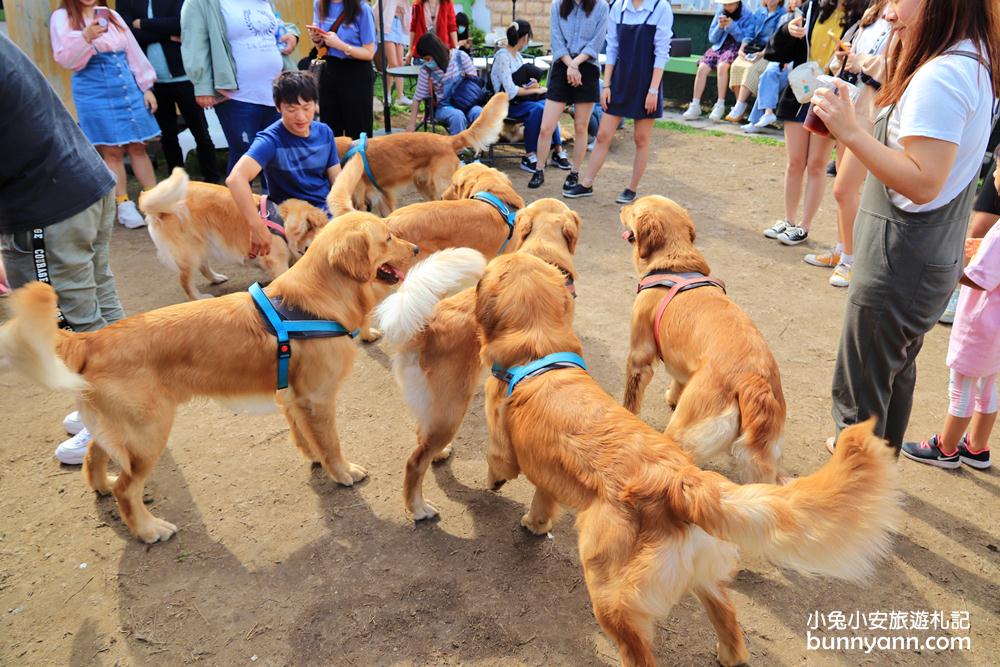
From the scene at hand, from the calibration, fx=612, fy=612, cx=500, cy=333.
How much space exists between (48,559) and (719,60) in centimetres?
1350

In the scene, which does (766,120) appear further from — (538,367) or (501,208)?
(538,367)

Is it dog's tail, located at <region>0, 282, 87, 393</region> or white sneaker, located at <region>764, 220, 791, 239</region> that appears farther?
white sneaker, located at <region>764, 220, 791, 239</region>

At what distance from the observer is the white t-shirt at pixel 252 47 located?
5306 mm

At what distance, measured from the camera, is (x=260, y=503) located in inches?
131

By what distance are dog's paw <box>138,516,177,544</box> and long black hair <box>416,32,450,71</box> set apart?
7.79m

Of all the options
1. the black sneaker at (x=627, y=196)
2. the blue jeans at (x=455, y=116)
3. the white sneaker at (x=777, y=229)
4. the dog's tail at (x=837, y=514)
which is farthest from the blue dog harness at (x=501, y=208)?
the blue jeans at (x=455, y=116)

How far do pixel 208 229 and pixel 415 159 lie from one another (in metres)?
2.16

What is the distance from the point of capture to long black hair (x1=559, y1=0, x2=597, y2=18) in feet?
24.7

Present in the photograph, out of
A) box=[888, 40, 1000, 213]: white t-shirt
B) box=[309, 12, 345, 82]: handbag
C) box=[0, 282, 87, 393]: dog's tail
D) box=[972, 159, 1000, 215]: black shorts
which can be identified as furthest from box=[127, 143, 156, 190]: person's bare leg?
box=[972, 159, 1000, 215]: black shorts

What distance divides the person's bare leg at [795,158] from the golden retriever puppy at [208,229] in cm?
461

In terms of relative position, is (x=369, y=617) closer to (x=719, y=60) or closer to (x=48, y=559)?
(x=48, y=559)

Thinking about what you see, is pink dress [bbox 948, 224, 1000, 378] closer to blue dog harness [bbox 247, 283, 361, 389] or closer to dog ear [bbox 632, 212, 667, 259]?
dog ear [bbox 632, 212, 667, 259]

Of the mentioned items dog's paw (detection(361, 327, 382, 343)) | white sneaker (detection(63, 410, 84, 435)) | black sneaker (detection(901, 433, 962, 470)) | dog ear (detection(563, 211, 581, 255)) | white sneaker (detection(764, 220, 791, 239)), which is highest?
dog ear (detection(563, 211, 581, 255))

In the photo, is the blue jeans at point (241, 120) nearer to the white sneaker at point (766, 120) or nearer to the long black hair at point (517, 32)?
the long black hair at point (517, 32)
